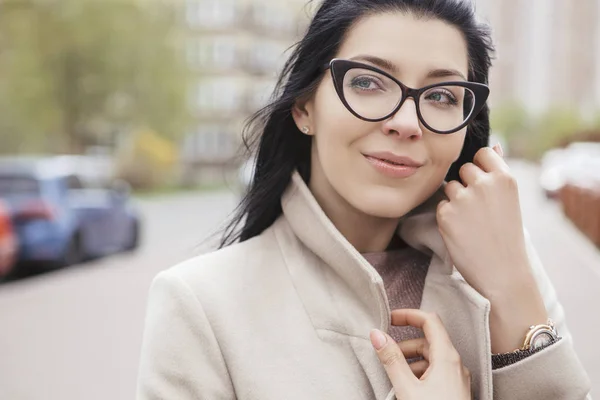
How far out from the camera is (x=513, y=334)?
169 centimetres

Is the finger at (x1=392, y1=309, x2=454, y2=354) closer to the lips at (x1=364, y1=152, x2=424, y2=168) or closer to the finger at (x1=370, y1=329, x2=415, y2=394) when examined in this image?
the finger at (x1=370, y1=329, x2=415, y2=394)

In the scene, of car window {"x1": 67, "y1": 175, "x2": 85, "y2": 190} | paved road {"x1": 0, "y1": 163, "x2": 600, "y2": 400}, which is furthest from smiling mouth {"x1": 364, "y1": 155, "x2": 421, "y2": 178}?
car window {"x1": 67, "y1": 175, "x2": 85, "y2": 190}

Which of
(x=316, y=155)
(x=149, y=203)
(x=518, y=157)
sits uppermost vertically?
(x=316, y=155)

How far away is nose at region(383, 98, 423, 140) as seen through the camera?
5.44 feet

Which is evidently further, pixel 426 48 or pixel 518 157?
pixel 518 157

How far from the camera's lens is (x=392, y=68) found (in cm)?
166

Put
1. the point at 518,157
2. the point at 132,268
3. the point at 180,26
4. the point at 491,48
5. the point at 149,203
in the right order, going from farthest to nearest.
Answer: the point at 518,157 → the point at 180,26 → the point at 149,203 → the point at 132,268 → the point at 491,48

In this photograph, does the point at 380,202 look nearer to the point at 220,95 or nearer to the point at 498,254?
the point at 498,254

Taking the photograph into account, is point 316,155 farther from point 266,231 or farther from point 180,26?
point 180,26

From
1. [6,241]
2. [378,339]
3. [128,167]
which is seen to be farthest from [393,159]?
[128,167]

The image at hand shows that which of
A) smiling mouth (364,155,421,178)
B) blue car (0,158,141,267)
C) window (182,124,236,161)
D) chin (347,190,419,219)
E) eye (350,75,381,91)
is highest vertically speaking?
eye (350,75,381,91)

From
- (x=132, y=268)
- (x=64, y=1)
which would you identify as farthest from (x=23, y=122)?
(x=132, y=268)

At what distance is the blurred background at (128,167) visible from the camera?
6.85m

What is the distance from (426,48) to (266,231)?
532 millimetres
